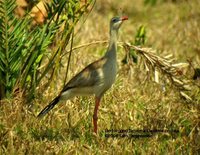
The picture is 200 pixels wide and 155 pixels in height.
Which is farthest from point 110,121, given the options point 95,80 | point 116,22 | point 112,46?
point 116,22

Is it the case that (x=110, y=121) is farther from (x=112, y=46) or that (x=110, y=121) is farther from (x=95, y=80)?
(x=112, y=46)

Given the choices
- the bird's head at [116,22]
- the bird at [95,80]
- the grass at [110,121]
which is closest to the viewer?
the grass at [110,121]

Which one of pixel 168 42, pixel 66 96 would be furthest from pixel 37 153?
pixel 168 42

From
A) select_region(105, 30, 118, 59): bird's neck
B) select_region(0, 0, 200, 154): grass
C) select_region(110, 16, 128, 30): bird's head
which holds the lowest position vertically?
select_region(0, 0, 200, 154): grass

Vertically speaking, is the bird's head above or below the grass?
above

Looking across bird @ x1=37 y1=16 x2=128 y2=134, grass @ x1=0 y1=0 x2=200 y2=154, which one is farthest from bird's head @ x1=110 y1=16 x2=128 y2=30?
grass @ x1=0 y1=0 x2=200 y2=154

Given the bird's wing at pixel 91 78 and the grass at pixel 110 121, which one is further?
the bird's wing at pixel 91 78

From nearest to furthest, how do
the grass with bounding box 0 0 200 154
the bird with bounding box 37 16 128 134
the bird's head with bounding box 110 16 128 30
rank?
the grass with bounding box 0 0 200 154 < the bird with bounding box 37 16 128 134 < the bird's head with bounding box 110 16 128 30

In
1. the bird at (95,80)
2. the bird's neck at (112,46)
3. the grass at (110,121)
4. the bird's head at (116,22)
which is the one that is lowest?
the grass at (110,121)

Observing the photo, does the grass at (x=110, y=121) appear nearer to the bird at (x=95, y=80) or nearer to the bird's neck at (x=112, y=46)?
the bird at (x=95, y=80)

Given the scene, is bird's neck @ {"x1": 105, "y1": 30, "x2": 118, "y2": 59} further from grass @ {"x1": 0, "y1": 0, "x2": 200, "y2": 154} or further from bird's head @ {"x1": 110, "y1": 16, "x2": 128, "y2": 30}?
grass @ {"x1": 0, "y1": 0, "x2": 200, "y2": 154}

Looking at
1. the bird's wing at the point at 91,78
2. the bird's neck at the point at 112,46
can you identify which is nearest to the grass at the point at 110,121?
the bird's wing at the point at 91,78

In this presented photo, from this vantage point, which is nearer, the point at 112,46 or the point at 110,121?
the point at 112,46

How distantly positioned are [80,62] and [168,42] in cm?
198
